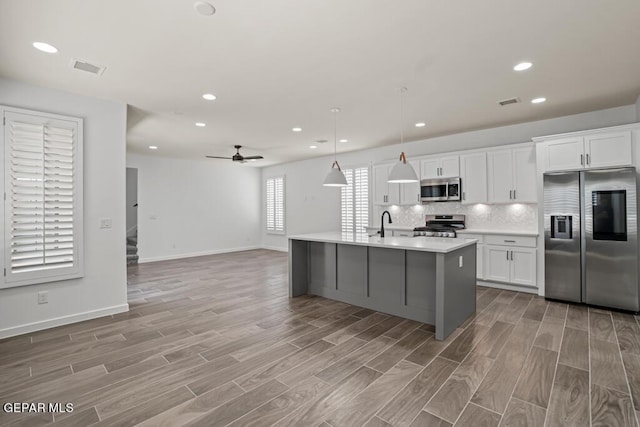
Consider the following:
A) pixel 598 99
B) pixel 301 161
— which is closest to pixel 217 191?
pixel 301 161

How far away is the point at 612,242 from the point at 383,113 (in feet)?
11.3

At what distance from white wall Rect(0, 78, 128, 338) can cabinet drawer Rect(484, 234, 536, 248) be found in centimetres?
554

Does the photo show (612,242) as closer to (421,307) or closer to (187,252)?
(421,307)

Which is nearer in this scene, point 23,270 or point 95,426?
point 95,426

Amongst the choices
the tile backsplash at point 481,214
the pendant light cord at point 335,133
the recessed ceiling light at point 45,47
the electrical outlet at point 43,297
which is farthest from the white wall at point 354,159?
the electrical outlet at point 43,297

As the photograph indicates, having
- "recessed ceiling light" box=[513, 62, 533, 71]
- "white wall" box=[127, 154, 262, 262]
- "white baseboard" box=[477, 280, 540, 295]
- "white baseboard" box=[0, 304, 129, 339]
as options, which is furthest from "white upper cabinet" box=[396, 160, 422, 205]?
"white wall" box=[127, 154, 262, 262]

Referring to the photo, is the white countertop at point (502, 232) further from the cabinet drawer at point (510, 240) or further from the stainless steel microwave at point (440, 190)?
the stainless steel microwave at point (440, 190)

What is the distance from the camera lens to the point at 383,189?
22.0 ft

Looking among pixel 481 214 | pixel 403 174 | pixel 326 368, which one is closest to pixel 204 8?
pixel 403 174

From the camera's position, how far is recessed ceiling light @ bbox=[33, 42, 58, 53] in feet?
8.79

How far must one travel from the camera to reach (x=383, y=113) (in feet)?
15.3

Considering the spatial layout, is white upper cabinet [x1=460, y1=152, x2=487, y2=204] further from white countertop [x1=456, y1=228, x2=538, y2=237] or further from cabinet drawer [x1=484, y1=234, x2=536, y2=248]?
cabinet drawer [x1=484, y1=234, x2=536, y2=248]

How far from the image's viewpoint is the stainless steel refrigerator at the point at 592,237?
153 inches

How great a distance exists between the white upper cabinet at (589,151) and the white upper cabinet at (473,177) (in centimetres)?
97
